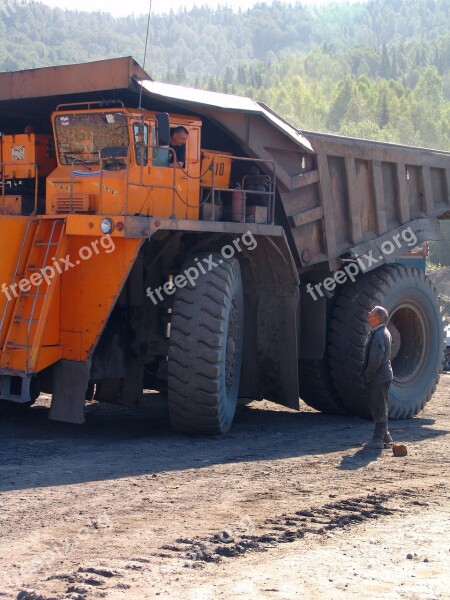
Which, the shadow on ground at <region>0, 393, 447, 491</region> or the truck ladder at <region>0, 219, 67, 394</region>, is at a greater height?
the truck ladder at <region>0, 219, 67, 394</region>

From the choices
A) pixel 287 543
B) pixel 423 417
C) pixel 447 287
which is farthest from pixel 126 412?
pixel 447 287

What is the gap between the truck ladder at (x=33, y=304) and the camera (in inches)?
336

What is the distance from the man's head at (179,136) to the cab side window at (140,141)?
1.24 ft

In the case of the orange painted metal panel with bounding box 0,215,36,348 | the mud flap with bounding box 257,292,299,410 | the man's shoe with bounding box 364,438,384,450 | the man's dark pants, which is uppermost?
the orange painted metal panel with bounding box 0,215,36,348

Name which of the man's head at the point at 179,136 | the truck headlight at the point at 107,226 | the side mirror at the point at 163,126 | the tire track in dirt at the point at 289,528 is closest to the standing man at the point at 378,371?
the tire track in dirt at the point at 289,528

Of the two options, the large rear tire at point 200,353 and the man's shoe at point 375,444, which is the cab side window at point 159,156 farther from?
the man's shoe at point 375,444

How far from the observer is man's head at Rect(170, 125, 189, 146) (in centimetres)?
934

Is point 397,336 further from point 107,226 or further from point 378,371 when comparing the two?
point 107,226

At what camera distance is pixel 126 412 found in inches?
447

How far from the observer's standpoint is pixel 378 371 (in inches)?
370

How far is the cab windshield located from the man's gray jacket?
295 cm

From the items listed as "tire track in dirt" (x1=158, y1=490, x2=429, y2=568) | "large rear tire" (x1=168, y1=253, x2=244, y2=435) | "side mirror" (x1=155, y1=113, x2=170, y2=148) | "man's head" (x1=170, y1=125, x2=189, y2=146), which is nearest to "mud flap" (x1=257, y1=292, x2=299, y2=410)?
"large rear tire" (x1=168, y1=253, x2=244, y2=435)

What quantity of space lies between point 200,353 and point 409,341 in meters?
4.42

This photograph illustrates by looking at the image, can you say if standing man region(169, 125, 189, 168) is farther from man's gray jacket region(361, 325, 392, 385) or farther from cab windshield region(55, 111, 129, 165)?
man's gray jacket region(361, 325, 392, 385)
